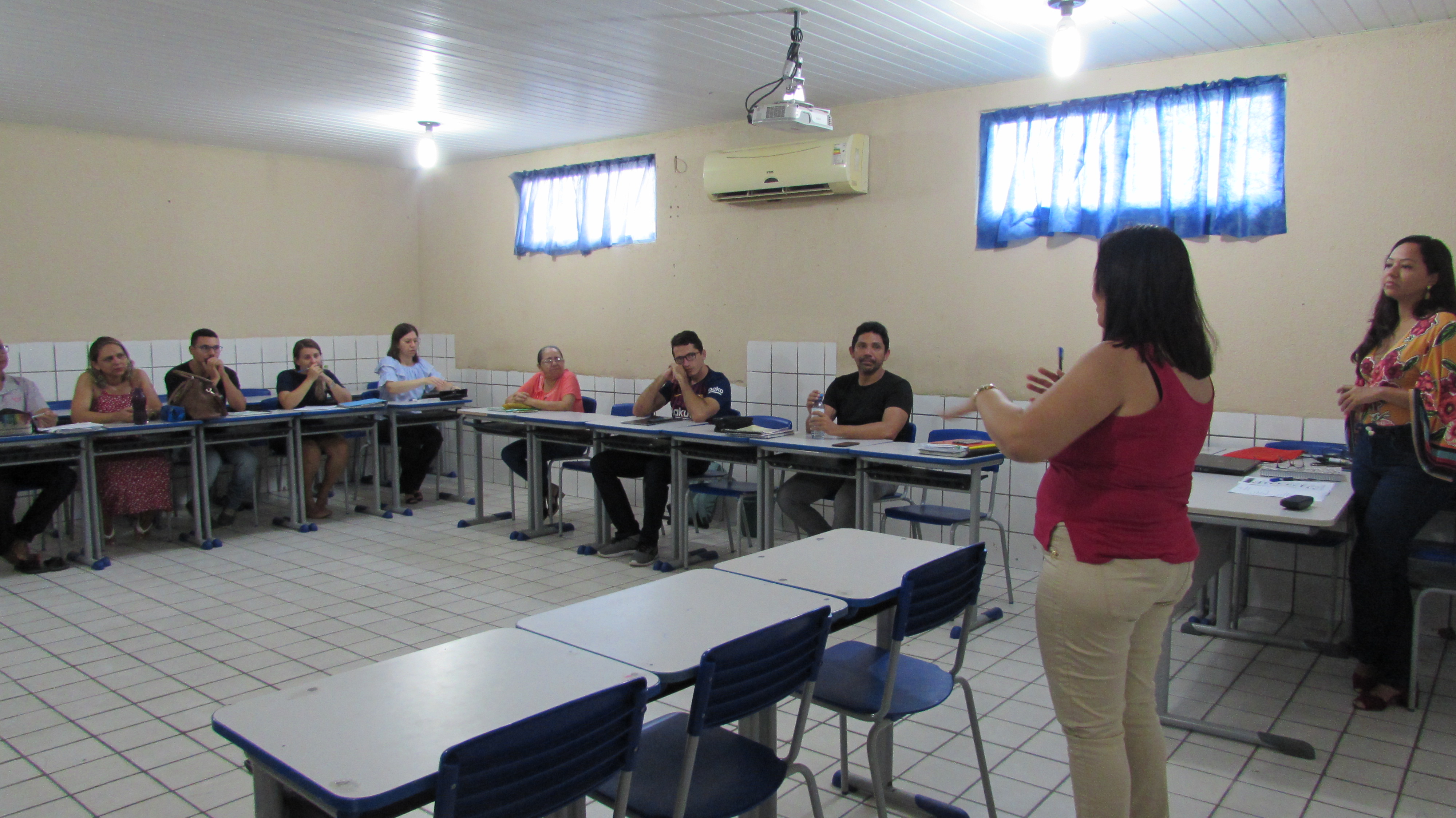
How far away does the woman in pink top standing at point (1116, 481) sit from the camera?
1.70 metres

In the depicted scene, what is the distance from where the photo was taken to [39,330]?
241 inches

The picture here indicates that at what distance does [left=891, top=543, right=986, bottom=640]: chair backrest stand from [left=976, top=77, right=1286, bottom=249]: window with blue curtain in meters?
2.70

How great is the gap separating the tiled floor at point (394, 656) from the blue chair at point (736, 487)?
0.56m

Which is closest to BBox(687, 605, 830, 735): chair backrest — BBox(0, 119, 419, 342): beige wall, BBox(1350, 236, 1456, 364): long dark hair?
BBox(1350, 236, 1456, 364): long dark hair

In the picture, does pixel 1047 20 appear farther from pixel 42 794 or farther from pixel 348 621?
pixel 42 794

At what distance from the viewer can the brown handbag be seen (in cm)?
544

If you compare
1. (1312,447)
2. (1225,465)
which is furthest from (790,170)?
(1312,447)

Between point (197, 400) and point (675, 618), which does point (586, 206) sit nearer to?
point (197, 400)

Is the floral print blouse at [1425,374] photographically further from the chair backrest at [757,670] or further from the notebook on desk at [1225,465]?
the chair backrest at [757,670]

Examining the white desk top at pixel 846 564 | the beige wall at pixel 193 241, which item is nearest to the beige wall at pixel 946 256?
the beige wall at pixel 193 241

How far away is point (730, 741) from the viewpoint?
2086 millimetres

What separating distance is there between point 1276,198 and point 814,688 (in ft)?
11.6

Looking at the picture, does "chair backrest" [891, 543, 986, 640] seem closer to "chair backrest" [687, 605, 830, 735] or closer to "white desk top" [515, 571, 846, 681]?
"white desk top" [515, 571, 846, 681]

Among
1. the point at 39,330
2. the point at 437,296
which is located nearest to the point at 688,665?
the point at 39,330
